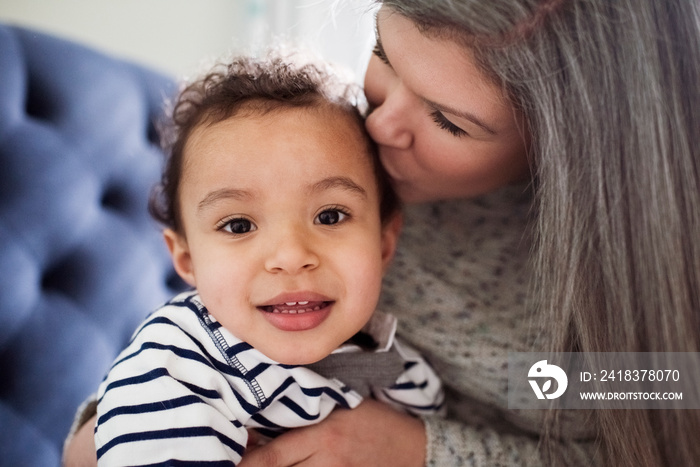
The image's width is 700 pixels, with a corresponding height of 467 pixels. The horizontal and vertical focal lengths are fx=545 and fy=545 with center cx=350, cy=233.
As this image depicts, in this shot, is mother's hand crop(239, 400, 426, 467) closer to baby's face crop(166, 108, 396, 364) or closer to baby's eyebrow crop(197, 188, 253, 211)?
baby's face crop(166, 108, 396, 364)

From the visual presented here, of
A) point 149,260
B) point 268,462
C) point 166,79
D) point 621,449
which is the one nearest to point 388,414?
point 268,462

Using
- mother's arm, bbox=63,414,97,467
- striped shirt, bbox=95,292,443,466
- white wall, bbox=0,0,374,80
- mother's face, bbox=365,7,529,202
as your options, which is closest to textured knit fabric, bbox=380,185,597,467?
mother's face, bbox=365,7,529,202

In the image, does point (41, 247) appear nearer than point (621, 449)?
No

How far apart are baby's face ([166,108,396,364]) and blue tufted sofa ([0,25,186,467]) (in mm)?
376

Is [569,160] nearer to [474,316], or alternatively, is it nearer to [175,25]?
[474,316]

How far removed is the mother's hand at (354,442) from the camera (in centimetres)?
81

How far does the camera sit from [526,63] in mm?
750

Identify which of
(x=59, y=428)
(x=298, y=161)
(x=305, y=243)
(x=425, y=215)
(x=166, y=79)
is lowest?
(x=59, y=428)

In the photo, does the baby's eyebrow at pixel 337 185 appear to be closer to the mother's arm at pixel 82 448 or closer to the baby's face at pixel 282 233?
the baby's face at pixel 282 233

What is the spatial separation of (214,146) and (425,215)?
1.70 feet

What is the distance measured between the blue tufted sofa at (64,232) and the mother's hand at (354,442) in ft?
1.38

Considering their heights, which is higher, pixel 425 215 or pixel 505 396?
pixel 425 215

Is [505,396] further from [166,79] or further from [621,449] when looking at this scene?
[166,79]

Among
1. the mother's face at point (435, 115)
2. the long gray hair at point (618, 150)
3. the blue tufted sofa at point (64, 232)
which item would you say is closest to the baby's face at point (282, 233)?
the mother's face at point (435, 115)
